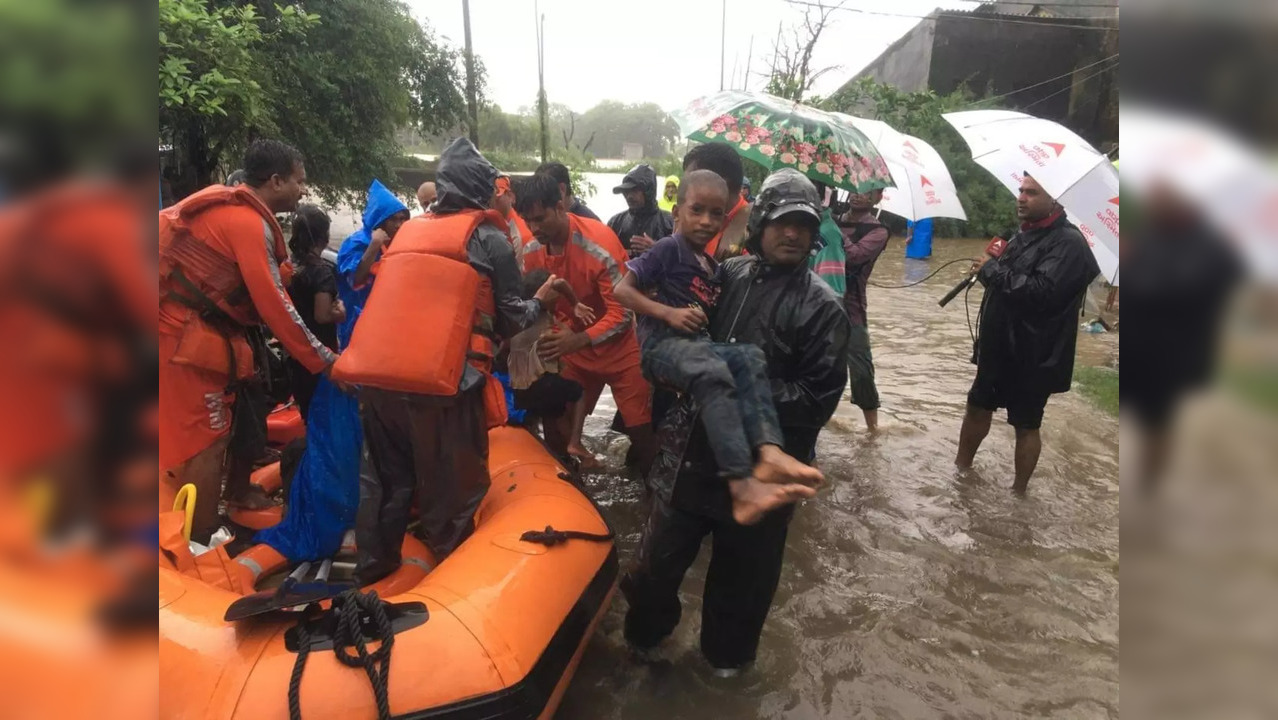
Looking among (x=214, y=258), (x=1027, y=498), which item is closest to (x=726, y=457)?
(x=214, y=258)

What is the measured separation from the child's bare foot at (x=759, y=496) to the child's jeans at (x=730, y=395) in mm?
38

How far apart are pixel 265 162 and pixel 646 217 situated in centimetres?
246

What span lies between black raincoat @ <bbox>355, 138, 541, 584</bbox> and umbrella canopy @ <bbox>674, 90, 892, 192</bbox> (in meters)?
1.67

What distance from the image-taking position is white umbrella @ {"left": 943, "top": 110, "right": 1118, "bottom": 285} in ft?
10.8

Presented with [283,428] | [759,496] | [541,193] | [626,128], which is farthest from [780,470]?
[626,128]

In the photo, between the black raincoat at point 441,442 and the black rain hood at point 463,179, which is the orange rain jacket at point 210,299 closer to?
the black raincoat at point 441,442

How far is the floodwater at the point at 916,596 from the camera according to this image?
271 centimetres

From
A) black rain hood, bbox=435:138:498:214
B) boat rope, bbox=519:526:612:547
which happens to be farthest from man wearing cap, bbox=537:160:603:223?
boat rope, bbox=519:526:612:547

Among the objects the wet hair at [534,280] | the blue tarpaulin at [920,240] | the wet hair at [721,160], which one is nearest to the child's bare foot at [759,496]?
the wet hair at [534,280]

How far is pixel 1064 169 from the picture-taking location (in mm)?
3467

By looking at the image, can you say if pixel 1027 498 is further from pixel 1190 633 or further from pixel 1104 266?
pixel 1190 633

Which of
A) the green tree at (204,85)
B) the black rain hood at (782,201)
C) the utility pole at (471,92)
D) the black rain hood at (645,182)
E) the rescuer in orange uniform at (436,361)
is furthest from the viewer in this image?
the utility pole at (471,92)

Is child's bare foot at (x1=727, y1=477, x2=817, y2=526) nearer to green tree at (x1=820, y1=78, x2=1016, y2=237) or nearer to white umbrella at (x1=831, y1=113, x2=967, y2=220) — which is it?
white umbrella at (x1=831, y1=113, x2=967, y2=220)

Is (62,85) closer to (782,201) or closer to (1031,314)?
(782,201)
